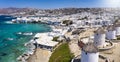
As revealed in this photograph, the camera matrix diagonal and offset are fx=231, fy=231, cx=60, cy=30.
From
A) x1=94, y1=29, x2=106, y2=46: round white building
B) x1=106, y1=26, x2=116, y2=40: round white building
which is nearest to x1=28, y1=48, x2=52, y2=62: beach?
x1=94, y1=29, x2=106, y2=46: round white building

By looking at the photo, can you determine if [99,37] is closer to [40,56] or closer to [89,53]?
[89,53]

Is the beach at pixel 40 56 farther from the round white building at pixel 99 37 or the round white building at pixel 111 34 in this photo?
the round white building at pixel 111 34

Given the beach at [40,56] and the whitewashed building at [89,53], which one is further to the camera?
the beach at [40,56]

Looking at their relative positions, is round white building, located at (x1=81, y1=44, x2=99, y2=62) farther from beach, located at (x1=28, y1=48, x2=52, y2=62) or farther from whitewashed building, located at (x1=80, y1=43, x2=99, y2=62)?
beach, located at (x1=28, y1=48, x2=52, y2=62)

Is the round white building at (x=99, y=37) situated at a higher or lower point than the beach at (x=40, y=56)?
higher

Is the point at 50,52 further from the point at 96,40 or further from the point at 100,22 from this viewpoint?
the point at 100,22

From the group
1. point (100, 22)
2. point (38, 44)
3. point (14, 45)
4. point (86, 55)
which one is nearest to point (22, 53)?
point (38, 44)

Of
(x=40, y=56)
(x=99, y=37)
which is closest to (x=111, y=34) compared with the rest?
(x=99, y=37)

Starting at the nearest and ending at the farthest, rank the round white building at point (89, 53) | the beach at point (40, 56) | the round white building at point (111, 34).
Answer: the round white building at point (89, 53)
the round white building at point (111, 34)
the beach at point (40, 56)

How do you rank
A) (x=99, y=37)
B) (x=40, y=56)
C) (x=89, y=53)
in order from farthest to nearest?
(x=40, y=56) < (x=99, y=37) < (x=89, y=53)

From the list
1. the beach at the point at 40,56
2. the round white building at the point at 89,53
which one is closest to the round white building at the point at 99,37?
the round white building at the point at 89,53

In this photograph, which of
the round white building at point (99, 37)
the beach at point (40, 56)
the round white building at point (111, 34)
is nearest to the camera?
the round white building at point (99, 37)
